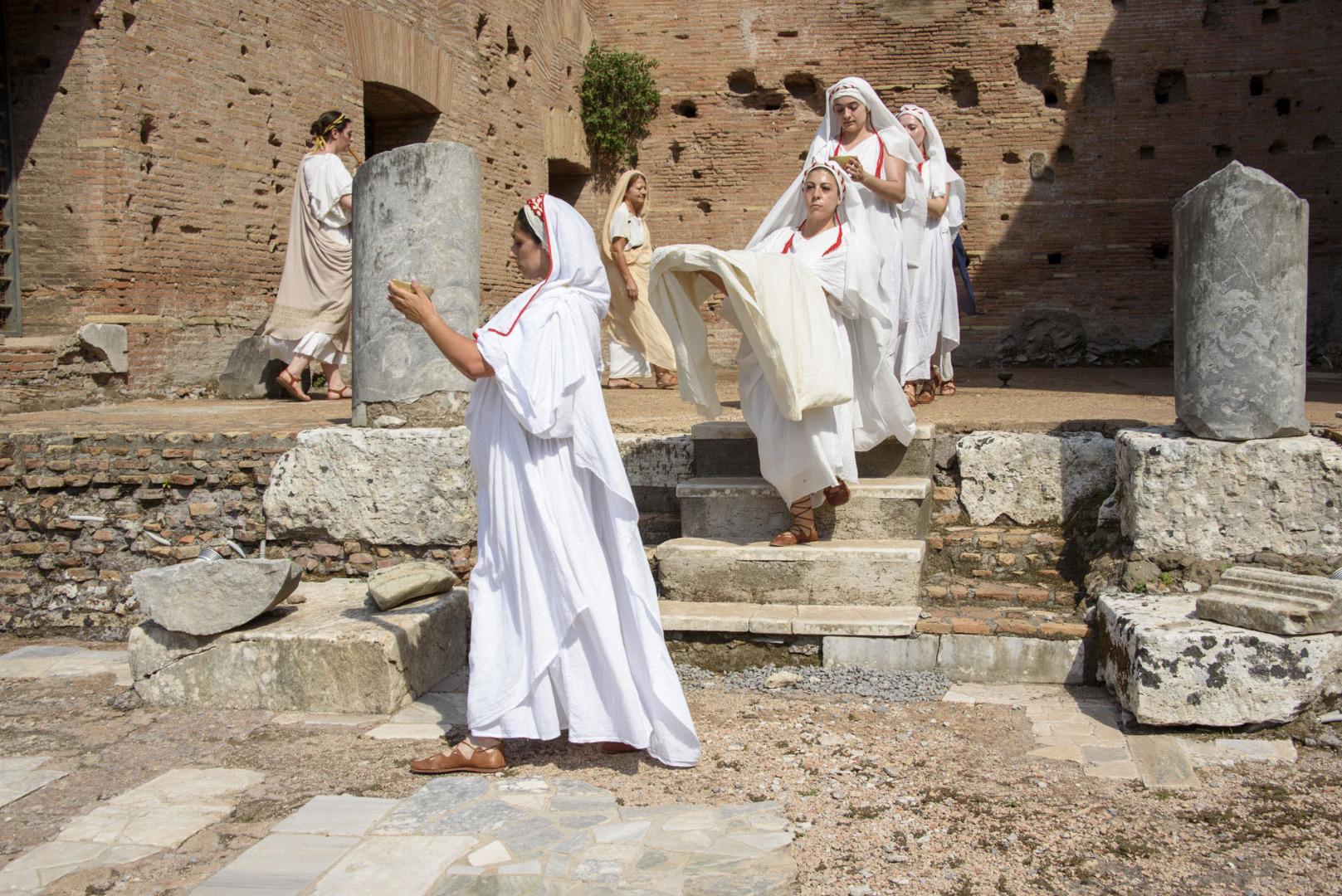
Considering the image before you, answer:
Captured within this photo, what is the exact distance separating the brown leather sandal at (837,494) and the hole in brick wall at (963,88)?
1085cm

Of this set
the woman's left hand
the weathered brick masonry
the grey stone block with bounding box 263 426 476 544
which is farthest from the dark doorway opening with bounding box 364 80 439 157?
the woman's left hand

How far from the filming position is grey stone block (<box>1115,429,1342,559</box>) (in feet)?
15.1

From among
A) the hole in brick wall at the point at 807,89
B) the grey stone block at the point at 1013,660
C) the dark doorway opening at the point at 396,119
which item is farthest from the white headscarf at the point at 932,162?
the hole in brick wall at the point at 807,89

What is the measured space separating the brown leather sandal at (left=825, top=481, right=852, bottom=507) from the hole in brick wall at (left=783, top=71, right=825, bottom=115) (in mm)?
10572

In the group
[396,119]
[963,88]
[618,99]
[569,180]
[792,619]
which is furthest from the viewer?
[569,180]

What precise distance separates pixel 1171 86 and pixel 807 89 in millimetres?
4366

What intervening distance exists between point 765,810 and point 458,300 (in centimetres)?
309

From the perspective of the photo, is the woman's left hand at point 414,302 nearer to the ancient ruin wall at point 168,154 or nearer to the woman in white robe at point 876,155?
the woman in white robe at point 876,155

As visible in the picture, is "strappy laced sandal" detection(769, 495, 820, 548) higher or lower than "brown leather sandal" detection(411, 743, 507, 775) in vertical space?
higher

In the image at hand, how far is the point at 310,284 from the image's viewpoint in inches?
326

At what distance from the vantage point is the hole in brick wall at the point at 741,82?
1491 cm

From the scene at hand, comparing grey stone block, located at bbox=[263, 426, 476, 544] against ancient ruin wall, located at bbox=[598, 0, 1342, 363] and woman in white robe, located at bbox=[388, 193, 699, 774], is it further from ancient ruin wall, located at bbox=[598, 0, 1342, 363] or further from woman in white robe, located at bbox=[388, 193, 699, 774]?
ancient ruin wall, located at bbox=[598, 0, 1342, 363]

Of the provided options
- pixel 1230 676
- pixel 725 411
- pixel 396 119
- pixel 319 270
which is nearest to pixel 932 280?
pixel 725 411

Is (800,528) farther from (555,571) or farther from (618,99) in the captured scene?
(618,99)
